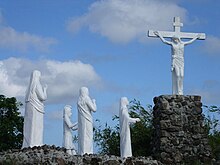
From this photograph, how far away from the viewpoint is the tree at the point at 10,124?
2606 cm

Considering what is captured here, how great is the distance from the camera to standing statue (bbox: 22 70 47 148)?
14.5 meters

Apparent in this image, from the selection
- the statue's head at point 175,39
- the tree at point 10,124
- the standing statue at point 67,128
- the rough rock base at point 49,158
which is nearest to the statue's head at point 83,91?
the standing statue at point 67,128

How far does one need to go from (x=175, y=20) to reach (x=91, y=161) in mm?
8351

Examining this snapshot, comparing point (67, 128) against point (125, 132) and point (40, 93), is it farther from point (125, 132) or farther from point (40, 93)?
point (40, 93)

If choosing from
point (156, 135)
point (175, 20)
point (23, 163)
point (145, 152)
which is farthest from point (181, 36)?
point (23, 163)

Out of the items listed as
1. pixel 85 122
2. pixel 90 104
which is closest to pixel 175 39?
pixel 90 104

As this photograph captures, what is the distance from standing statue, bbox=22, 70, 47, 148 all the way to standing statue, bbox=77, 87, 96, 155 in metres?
1.86

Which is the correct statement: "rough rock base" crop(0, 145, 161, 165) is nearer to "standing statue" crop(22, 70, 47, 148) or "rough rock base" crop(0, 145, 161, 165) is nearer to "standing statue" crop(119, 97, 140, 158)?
"standing statue" crop(22, 70, 47, 148)

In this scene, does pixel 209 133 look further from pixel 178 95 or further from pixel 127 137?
pixel 127 137

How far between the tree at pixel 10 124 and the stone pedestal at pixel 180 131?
30.4ft

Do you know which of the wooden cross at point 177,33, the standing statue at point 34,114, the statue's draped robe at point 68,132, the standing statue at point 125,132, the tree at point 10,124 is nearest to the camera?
the standing statue at point 34,114

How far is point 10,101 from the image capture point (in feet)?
88.2

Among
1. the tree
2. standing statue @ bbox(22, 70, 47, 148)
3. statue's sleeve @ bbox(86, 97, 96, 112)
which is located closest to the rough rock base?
standing statue @ bbox(22, 70, 47, 148)

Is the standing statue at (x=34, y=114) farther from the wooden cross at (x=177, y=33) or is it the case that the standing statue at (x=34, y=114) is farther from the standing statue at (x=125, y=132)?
the wooden cross at (x=177, y=33)
